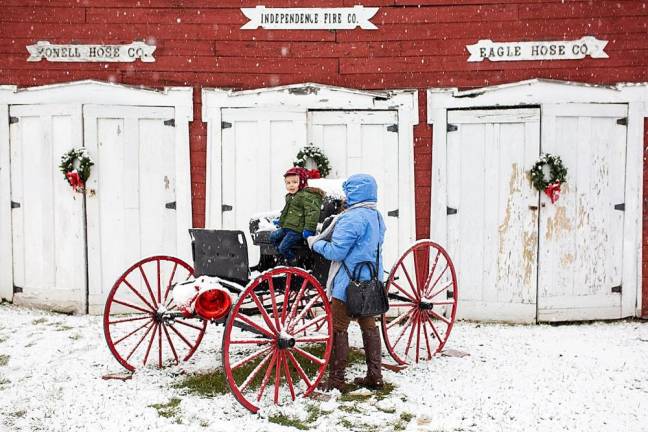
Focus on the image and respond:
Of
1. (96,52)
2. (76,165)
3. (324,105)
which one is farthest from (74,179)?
(324,105)

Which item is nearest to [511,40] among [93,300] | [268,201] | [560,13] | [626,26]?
[560,13]

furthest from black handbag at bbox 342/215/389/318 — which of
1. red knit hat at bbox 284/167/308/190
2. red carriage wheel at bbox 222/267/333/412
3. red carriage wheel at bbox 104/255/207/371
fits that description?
red carriage wheel at bbox 104/255/207/371

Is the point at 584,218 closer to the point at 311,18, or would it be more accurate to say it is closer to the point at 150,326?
the point at 311,18

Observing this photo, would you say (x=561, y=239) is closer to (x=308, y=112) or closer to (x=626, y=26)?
(x=626, y=26)

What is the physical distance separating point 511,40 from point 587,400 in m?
4.26

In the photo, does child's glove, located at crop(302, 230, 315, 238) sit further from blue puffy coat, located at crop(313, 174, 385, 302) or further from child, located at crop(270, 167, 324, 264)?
blue puffy coat, located at crop(313, 174, 385, 302)

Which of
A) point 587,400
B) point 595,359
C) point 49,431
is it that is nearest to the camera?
point 49,431

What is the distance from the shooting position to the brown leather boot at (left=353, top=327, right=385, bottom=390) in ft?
17.0

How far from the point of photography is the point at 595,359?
6.22 meters

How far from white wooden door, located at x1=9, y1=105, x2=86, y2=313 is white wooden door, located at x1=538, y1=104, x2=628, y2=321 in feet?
18.2

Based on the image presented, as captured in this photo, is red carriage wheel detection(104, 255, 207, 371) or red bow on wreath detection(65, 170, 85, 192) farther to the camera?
red bow on wreath detection(65, 170, 85, 192)

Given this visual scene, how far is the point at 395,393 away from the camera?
5180 mm

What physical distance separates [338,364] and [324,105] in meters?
3.48

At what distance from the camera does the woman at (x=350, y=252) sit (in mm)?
4934
